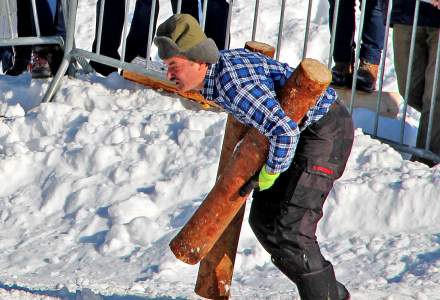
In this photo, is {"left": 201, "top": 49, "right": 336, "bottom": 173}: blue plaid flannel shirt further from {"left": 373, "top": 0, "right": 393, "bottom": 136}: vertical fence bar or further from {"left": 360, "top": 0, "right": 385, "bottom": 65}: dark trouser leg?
{"left": 360, "top": 0, "right": 385, "bottom": 65}: dark trouser leg

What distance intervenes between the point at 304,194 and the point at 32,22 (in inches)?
159

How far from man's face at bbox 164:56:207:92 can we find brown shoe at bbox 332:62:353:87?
10.2 ft

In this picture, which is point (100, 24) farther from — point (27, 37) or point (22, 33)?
point (22, 33)

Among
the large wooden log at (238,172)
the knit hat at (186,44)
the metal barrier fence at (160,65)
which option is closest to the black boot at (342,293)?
the large wooden log at (238,172)

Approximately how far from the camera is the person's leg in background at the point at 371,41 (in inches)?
289

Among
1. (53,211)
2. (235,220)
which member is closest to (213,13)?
(53,211)

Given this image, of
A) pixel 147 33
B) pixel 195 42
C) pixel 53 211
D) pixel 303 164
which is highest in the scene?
pixel 195 42

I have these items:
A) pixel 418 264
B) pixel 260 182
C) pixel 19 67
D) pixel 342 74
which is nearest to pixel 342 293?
pixel 260 182

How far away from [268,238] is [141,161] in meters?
2.16

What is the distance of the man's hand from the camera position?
182 inches

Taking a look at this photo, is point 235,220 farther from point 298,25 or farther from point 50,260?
point 298,25

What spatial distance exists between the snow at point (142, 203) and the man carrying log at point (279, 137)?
65cm

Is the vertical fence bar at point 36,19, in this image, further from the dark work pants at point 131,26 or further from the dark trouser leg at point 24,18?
the dark work pants at point 131,26

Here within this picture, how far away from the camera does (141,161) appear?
22.7 ft
